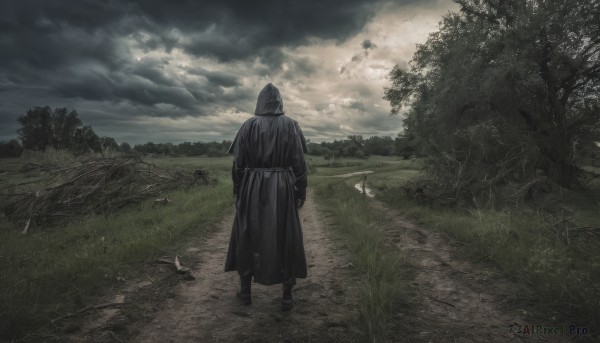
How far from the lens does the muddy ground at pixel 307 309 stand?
3.89m

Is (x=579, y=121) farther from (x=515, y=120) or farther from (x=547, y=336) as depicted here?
(x=547, y=336)

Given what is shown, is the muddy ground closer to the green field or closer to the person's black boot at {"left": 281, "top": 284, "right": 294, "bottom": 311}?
the person's black boot at {"left": 281, "top": 284, "right": 294, "bottom": 311}

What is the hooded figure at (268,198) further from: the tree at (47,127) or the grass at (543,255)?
the tree at (47,127)

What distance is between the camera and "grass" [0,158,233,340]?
4.22 metres

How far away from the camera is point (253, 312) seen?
4516mm

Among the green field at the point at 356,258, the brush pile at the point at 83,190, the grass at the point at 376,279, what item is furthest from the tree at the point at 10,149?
the grass at the point at 376,279

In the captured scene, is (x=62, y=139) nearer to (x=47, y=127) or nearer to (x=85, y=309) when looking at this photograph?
(x=47, y=127)

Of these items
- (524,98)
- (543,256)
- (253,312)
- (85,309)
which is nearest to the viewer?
(85,309)

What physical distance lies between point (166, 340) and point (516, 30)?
51.9ft

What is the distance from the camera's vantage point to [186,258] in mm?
6758

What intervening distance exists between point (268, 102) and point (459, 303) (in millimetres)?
3949

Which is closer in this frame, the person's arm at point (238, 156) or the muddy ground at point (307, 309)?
the muddy ground at point (307, 309)

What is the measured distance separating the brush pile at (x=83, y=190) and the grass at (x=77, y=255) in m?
0.68

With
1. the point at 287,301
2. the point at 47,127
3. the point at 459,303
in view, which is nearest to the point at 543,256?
the point at 459,303
